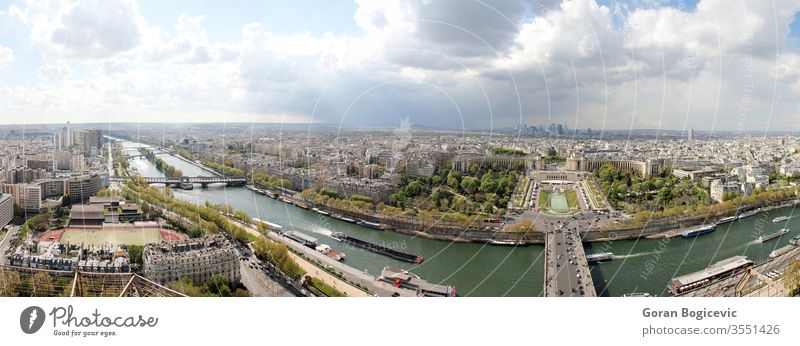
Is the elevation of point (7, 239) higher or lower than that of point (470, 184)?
lower

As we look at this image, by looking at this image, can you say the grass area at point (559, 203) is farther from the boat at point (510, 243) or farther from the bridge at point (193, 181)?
the bridge at point (193, 181)

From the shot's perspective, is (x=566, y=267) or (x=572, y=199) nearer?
(x=566, y=267)

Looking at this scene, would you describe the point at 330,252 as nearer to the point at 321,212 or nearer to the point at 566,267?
the point at 321,212

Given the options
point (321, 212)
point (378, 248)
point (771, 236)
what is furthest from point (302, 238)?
point (771, 236)

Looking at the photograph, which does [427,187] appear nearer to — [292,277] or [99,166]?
[292,277]

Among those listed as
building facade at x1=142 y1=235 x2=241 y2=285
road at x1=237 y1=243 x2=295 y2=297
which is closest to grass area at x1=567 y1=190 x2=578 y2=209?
road at x1=237 y1=243 x2=295 y2=297

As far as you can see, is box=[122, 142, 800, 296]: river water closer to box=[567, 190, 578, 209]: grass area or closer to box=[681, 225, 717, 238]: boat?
box=[681, 225, 717, 238]: boat

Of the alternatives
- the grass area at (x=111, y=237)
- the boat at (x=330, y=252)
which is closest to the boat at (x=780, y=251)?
the boat at (x=330, y=252)

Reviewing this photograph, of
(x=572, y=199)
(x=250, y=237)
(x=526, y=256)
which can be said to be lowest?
(x=526, y=256)
